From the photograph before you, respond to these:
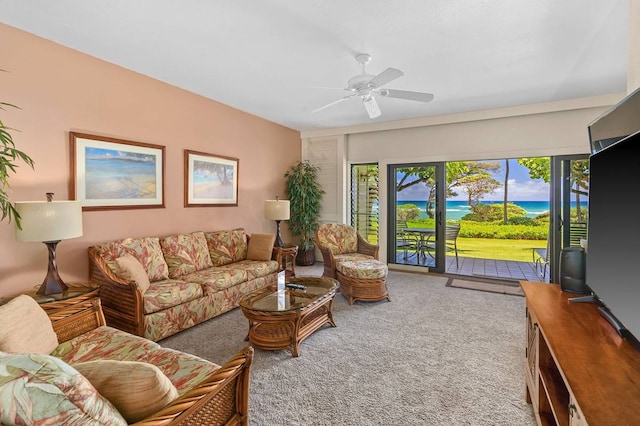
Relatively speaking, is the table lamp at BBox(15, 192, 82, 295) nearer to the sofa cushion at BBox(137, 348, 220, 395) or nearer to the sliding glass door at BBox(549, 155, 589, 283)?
the sofa cushion at BBox(137, 348, 220, 395)

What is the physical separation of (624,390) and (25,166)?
155 inches

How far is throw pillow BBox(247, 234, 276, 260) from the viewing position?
13.9ft

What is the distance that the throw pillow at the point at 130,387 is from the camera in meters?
0.95

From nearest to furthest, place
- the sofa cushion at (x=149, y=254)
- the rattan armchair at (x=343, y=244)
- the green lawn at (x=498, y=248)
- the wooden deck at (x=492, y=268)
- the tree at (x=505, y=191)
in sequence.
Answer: the sofa cushion at (x=149, y=254) < the rattan armchair at (x=343, y=244) < the wooden deck at (x=492, y=268) < the green lawn at (x=498, y=248) < the tree at (x=505, y=191)

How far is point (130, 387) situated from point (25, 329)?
1.06 meters

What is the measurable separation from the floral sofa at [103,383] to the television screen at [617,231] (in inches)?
60.3

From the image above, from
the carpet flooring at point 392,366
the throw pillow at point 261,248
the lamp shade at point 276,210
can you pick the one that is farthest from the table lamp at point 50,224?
the lamp shade at point 276,210

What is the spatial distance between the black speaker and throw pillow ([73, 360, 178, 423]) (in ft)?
7.07

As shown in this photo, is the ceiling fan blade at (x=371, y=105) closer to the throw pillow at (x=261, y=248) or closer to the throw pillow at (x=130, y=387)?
the throw pillow at (x=261, y=248)

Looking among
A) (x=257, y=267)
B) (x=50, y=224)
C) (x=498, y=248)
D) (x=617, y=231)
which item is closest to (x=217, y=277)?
(x=257, y=267)

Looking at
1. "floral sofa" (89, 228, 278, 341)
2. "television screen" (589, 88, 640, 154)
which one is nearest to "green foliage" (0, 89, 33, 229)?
"floral sofa" (89, 228, 278, 341)

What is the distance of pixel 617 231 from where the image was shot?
1.25 metres

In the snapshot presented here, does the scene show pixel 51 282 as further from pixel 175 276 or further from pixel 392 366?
pixel 392 366

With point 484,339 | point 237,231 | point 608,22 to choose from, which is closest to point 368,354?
point 484,339
